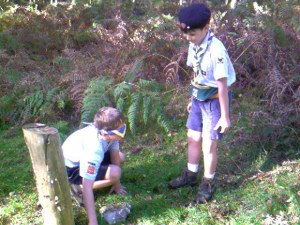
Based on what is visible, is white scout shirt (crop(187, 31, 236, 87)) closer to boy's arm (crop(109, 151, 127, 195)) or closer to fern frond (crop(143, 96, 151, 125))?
boy's arm (crop(109, 151, 127, 195))

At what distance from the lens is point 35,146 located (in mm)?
3119

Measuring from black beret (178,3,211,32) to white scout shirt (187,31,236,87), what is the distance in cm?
21

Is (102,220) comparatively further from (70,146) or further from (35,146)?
(35,146)

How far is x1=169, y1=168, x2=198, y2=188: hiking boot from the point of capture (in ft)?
14.0

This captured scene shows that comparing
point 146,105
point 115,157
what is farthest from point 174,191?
point 146,105

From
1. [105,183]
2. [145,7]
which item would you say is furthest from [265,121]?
Result: [145,7]

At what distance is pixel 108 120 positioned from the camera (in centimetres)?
371

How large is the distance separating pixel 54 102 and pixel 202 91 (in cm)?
246

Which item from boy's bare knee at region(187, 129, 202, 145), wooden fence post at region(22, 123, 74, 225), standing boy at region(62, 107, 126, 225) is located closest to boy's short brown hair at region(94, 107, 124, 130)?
standing boy at region(62, 107, 126, 225)

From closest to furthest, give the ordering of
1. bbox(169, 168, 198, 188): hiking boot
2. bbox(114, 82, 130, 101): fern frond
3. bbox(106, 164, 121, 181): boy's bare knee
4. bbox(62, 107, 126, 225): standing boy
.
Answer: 1. bbox(62, 107, 126, 225): standing boy
2. bbox(106, 164, 121, 181): boy's bare knee
3. bbox(169, 168, 198, 188): hiking boot
4. bbox(114, 82, 130, 101): fern frond

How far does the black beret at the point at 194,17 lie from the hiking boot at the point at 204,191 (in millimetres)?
1487

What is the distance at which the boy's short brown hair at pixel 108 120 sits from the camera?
371 cm

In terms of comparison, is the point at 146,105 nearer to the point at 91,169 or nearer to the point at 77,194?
the point at 77,194

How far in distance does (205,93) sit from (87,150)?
1.21 m
